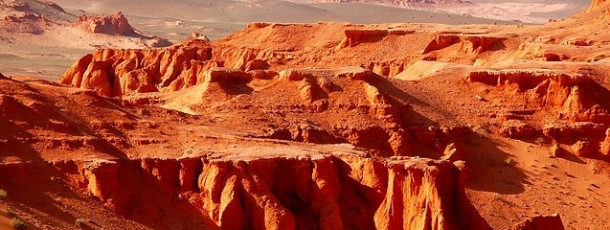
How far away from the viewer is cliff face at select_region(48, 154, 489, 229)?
2388 centimetres

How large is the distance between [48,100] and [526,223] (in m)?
12.9

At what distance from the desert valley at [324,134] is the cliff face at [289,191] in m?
0.04

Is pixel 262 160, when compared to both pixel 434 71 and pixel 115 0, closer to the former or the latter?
pixel 434 71

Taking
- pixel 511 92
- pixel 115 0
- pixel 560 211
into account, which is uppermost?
pixel 511 92

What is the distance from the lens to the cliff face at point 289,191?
78.3 ft

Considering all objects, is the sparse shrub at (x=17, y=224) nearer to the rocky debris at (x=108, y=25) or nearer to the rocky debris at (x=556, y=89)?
the rocky debris at (x=556, y=89)

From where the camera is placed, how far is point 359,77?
3616cm

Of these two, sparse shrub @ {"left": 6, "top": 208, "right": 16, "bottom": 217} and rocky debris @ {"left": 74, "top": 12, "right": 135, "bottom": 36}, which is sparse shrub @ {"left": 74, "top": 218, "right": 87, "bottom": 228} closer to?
sparse shrub @ {"left": 6, "top": 208, "right": 16, "bottom": 217}

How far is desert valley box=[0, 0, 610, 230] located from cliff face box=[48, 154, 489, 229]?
0.04 m

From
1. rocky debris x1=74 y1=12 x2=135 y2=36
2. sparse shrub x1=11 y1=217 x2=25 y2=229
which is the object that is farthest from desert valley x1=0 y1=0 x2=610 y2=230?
rocky debris x1=74 y1=12 x2=135 y2=36

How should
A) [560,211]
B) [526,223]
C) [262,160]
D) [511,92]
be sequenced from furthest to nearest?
[511,92], [560,211], [262,160], [526,223]

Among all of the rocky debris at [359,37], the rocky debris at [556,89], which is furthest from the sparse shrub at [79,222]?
the rocky debris at [359,37]

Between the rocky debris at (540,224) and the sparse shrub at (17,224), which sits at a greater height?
the sparse shrub at (17,224)

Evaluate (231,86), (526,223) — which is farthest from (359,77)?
(526,223)
